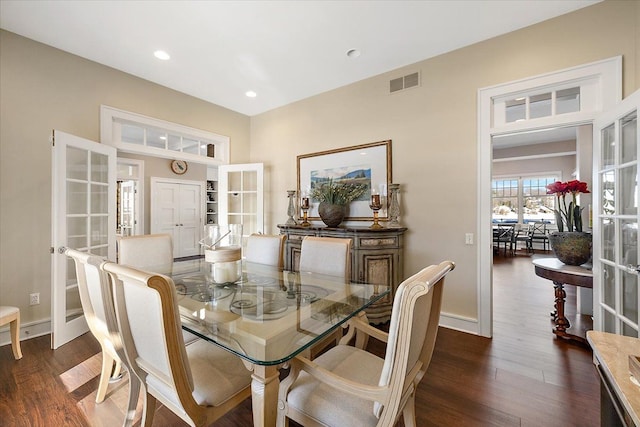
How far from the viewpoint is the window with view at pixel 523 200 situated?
26.4 ft

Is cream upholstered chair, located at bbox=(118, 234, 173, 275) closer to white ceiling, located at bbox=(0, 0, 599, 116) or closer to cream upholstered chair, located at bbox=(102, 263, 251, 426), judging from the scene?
cream upholstered chair, located at bbox=(102, 263, 251, 426)

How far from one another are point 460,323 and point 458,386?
104 cm

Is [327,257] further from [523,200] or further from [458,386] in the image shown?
[523,200]

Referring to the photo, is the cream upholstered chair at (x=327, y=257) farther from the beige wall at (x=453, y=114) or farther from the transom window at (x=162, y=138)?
the transom window at (x=162, y=138)

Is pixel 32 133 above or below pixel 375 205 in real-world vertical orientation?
above

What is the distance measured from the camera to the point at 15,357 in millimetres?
2215

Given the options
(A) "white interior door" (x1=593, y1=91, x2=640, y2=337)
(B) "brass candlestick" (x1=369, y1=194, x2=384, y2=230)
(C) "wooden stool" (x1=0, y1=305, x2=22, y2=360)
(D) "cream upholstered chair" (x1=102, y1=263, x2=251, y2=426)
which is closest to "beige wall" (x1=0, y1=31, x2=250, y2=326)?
(C) "wooden stool" (x1=0, y1=305, x2=22, y2=360)

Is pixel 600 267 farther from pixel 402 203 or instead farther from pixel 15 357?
pixel 15 357

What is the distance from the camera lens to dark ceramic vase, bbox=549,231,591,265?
2.52 metres

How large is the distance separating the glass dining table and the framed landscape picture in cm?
144

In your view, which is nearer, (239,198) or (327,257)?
(327,257)

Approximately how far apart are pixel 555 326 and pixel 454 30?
313 cm

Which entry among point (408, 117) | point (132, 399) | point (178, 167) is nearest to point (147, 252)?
point (132, 399)

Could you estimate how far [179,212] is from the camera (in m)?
6.77
